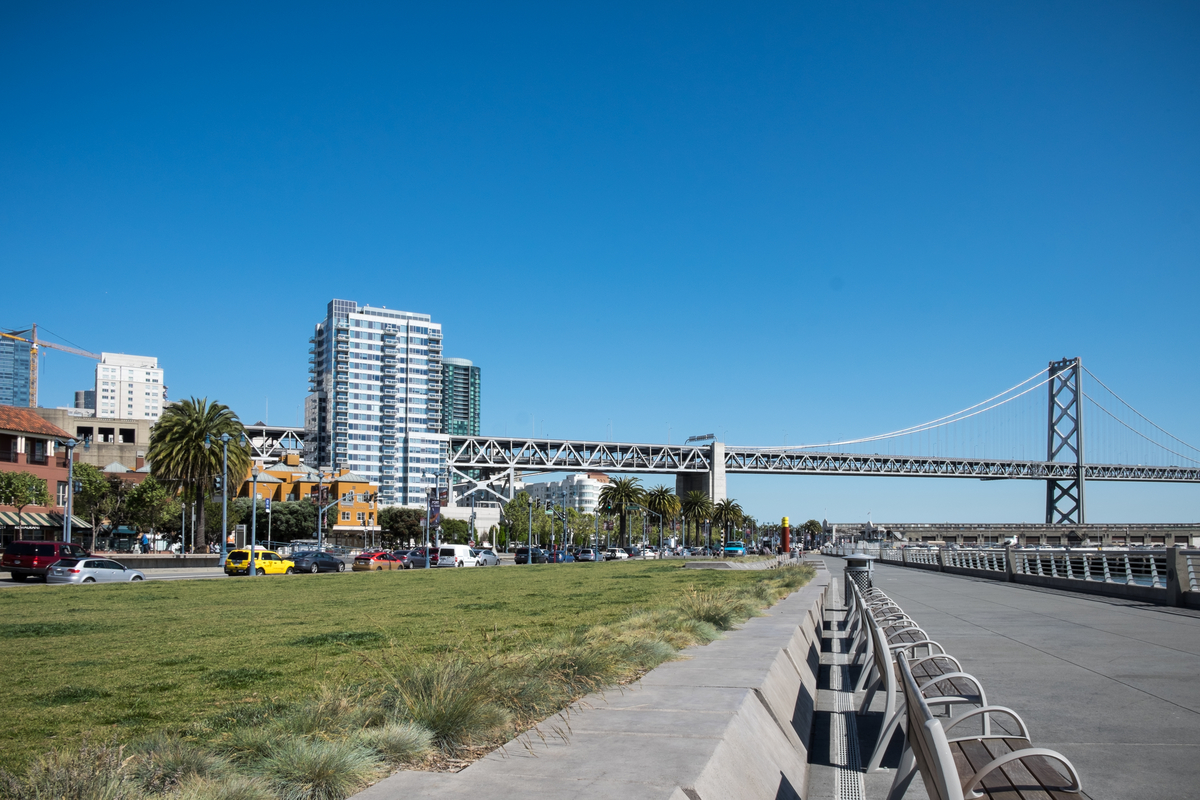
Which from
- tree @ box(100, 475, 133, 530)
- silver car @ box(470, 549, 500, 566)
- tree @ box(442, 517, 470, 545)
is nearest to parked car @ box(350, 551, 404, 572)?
silver car @ box(470, 549, 500, 566)

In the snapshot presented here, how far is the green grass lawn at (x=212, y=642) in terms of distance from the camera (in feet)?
26.2

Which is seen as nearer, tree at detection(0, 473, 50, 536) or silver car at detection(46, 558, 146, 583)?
silver car at detection(46, 558, 146, 583)

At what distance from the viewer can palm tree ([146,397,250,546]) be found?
61719 millimetres

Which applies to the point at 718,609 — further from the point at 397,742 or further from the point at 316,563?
the point at 316,563

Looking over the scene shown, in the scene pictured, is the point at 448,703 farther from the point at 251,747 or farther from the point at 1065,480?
the point at 1065,480

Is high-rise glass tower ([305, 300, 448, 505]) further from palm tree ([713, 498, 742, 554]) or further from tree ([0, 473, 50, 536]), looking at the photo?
tree ([0, 473, 50, 536])

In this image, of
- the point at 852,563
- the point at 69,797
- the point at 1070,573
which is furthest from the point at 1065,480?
the point at 69,797

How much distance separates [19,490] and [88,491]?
1839cm

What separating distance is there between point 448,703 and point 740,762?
6.10ft

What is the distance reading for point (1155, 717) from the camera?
8617mm

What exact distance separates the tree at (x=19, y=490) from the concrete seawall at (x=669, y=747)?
66758mm

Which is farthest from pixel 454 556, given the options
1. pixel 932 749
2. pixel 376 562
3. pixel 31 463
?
pixel 932 749

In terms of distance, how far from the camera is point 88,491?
81562 millimetres

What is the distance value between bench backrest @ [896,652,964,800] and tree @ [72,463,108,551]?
8577 cm
